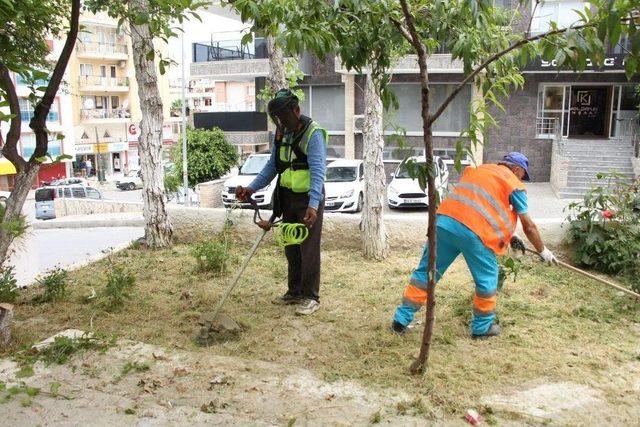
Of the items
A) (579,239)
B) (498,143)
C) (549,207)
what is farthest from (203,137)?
(579,239)

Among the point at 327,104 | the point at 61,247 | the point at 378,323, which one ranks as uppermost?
the point at 327,104

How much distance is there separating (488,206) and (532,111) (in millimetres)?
17016

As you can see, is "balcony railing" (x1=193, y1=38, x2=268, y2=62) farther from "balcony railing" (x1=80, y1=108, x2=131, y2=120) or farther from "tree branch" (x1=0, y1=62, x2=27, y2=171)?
"balcony railing" (x1=80, y1=108, x2=131, y2=120)

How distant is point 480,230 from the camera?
4527 millimetres

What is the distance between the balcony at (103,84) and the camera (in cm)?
4156

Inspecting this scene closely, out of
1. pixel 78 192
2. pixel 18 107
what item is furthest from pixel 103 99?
pixel 18 107

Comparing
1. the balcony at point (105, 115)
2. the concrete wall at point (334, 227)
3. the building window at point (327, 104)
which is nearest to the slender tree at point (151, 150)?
the concrete wall at point (334, 227)

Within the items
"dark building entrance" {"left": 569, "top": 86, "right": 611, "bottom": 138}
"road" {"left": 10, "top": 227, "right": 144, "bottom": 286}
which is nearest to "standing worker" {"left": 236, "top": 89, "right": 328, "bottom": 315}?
"road" {"left": 10, "top": 227, "right": 144, "bottom": 286}

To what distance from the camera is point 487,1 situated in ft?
10.2

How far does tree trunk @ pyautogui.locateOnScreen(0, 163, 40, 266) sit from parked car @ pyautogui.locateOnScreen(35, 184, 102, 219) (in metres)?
19.0

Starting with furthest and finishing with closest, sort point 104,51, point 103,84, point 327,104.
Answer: point 103,84
point 104,51
point 327,104

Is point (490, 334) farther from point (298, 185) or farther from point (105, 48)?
point (105, 48)

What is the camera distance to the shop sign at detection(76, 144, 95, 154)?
135 ft

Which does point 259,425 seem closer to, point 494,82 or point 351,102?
point 494,82
